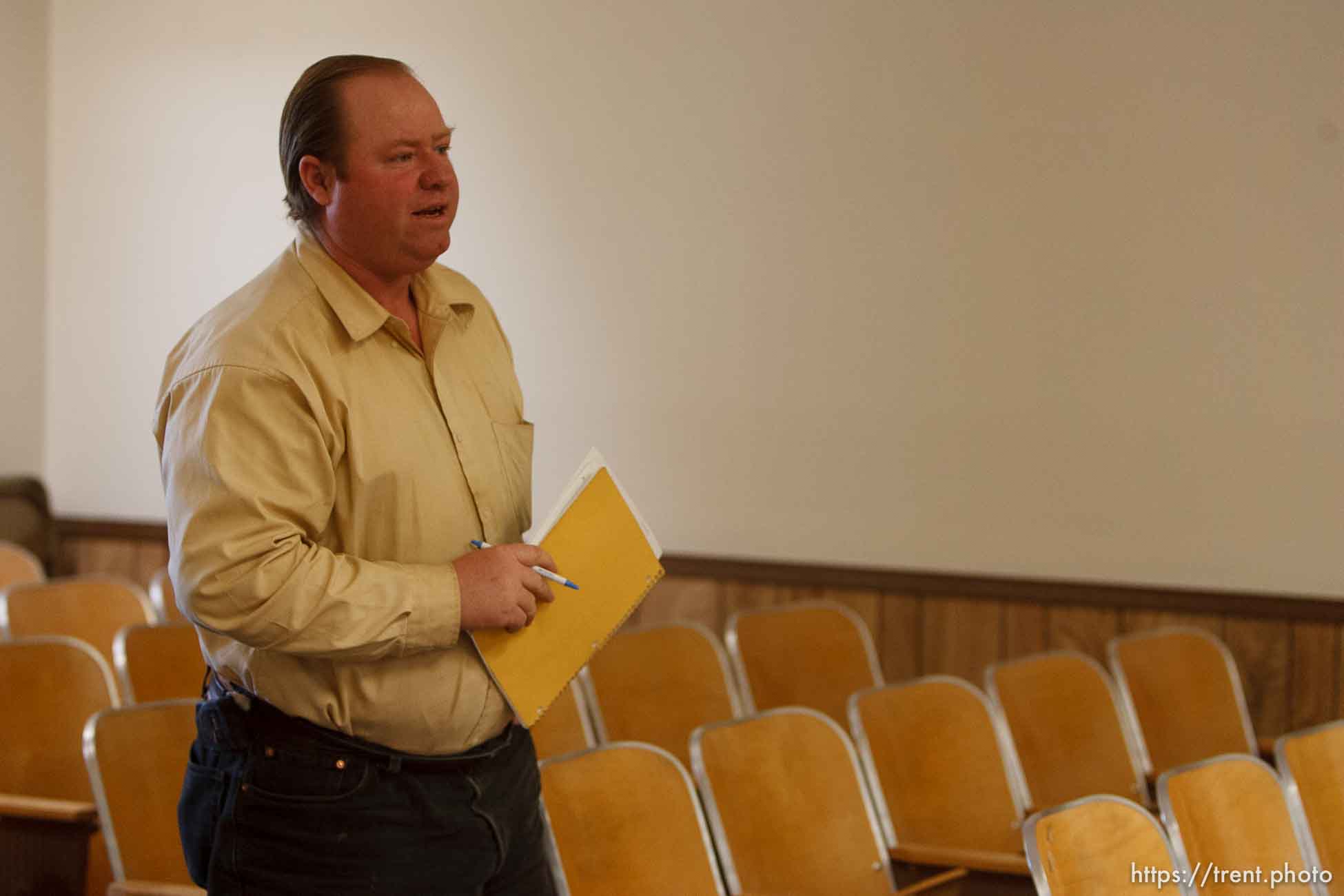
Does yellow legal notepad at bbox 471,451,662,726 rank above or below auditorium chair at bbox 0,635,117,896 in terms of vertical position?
above

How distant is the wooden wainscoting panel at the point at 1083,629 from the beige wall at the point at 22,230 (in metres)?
3.98

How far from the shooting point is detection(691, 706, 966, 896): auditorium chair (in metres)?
2.80

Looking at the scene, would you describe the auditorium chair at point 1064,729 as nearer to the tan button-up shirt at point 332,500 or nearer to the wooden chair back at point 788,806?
the wooden chair back at point 788,806

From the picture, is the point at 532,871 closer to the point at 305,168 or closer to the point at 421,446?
the point at 421,446

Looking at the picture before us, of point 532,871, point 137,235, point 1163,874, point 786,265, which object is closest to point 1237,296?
point 786,265

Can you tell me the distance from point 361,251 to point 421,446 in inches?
9.5

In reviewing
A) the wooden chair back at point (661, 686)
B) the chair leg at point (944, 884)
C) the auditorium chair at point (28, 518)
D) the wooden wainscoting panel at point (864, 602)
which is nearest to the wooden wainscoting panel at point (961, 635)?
the wooden wainscoting panel at point (864, 602)

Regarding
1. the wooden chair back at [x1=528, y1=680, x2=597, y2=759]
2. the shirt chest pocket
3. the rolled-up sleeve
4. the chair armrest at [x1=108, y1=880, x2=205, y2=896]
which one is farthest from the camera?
the wooden chair back at [x1=528, y1=680, x2=597, y2=759]

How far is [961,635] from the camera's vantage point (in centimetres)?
471

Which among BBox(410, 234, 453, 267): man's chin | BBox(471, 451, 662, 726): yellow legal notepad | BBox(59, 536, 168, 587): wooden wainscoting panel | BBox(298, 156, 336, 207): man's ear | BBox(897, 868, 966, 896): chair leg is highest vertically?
BBox(298, 156, 336, 207): man's ear

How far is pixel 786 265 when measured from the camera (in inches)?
194

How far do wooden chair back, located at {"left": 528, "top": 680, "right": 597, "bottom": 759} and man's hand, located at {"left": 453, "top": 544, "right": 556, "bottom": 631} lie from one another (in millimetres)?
1488

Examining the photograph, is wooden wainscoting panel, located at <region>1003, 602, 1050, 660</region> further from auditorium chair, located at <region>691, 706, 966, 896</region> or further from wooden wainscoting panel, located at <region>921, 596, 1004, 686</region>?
auditorium chair, located at <region>691, 706, 966, 896</region>

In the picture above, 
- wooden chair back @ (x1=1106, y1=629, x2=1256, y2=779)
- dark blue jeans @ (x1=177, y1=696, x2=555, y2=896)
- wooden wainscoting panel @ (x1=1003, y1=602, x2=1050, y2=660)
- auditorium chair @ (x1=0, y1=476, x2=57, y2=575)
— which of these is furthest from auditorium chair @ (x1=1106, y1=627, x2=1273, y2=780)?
auditorium chair @ (x1=0, y1=476, x2=57, y2=575)
